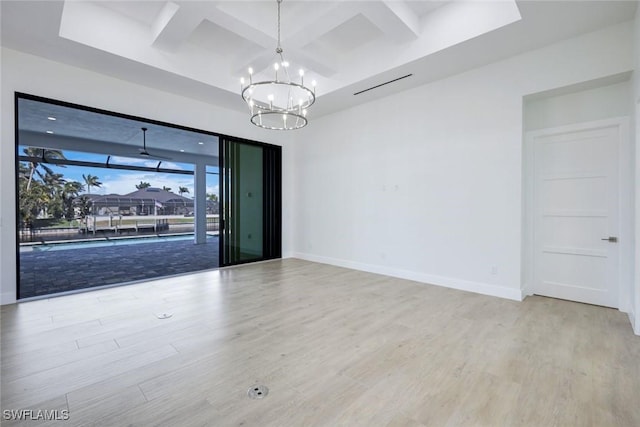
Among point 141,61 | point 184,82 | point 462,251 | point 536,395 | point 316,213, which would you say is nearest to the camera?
point 536,395

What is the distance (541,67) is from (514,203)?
187cm

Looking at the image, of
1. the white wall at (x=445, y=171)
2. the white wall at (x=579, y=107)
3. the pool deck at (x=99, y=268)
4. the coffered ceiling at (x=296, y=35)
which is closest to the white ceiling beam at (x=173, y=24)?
the coffered ceiling at (x=296, y=35)

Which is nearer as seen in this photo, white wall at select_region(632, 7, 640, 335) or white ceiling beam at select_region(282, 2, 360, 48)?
white wall at select_region(632, 7, 640, 335)

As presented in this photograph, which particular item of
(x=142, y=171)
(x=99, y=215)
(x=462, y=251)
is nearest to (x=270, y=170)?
(x=462, y=251)

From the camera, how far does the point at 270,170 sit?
7.18 meters

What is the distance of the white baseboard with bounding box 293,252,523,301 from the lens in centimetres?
413

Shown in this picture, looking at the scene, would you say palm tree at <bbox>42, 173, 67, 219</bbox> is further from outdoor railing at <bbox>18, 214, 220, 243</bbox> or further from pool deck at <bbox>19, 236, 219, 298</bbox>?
pool deck at <bbox>19, 236, 219, 298</bbox>

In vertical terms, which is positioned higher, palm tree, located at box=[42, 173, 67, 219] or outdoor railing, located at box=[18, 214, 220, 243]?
palm tree, located at box=[42, 173, 67, 219]

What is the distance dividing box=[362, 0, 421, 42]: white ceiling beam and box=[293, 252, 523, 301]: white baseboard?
150 inches

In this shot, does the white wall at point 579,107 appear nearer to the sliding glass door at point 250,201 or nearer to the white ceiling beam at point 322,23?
the white ceiling beam at point 322,23

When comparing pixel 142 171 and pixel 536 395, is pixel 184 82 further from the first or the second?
pixel 142 171

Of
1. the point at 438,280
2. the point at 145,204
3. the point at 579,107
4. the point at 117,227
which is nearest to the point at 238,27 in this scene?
the point at 579,107

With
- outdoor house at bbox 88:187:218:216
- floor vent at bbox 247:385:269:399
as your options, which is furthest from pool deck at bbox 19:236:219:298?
floor vent at bbox 247:385:269:399

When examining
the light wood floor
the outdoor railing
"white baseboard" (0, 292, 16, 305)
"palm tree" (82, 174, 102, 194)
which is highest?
"palm tree" (82, 174, 102, 194)
